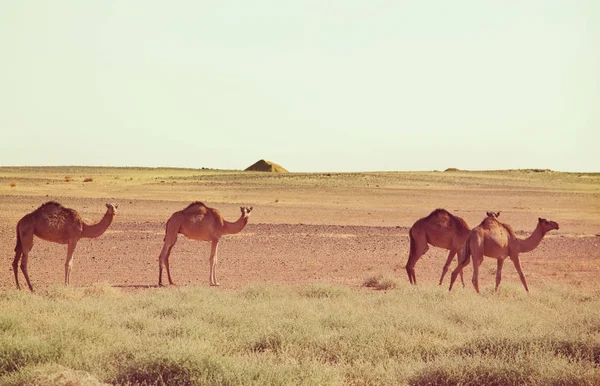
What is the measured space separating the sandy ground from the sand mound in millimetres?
46693

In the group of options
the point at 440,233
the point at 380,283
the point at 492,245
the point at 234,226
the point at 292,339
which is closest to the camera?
the point at 292,339

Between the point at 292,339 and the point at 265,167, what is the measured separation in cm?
9915

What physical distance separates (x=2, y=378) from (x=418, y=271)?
13.9 m

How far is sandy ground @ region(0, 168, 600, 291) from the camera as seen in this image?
19.6 metres

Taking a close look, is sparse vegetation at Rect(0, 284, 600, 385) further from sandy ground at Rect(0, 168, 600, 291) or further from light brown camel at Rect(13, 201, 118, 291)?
sandy ground at Rect(0, 168, 600, 291)

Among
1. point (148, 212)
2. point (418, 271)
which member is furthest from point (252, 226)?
point (418, 271)

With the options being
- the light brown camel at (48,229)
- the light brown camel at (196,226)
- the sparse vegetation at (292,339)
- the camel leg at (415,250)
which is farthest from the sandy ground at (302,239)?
the sparse vegetation at (292,339)

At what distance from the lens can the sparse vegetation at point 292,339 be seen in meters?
8.98

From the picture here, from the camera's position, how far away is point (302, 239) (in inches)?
1078

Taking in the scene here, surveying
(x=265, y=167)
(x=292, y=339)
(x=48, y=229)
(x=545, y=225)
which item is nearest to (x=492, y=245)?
(x=545, y=225)

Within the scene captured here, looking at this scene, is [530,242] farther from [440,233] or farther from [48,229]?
[48,229]

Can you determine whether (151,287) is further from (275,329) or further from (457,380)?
(457,380)

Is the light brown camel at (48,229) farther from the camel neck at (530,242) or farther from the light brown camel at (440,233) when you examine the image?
the camel neck at (530,242)

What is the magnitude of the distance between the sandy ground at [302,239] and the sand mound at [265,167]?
46693mm
